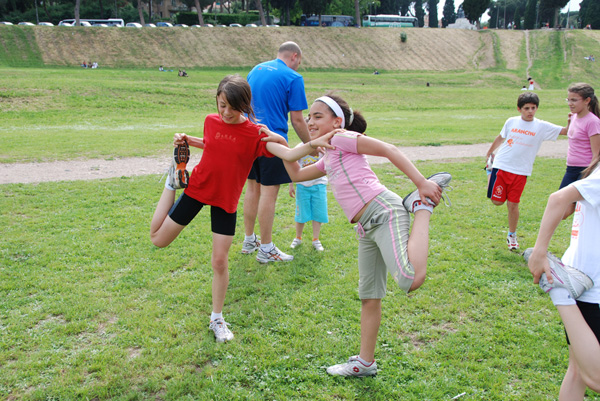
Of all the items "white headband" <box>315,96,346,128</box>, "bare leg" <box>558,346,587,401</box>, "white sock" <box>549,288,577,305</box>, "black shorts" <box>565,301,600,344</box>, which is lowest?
"bare leg" <box>558,346,587,401</box>

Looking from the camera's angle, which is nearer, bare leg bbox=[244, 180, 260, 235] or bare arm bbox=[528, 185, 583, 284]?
bare arm bbox=[528, 185, 583, 284]

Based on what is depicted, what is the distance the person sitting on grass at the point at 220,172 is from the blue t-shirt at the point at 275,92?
1.68 meters

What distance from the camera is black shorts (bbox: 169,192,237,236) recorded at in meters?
4.01

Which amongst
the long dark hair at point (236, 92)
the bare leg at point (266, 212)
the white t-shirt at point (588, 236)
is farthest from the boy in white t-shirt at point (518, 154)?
the long dark hair at point (236, 92)

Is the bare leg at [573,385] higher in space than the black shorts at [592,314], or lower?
lower

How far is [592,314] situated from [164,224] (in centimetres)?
324

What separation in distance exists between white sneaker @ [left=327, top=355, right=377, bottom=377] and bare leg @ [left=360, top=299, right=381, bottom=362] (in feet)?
0.20

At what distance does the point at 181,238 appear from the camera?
649 centimetres

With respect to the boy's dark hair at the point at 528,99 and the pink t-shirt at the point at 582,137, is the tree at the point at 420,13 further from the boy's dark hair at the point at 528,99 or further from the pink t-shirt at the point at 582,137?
the pink t-shirt at the point at 582,137

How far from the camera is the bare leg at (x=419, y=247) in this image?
2.99 m

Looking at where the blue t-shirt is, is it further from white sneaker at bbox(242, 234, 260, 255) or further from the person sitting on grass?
the person sitting on grass

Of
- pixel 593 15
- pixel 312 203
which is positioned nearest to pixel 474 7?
pixel 593 15

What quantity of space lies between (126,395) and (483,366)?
9.04ft

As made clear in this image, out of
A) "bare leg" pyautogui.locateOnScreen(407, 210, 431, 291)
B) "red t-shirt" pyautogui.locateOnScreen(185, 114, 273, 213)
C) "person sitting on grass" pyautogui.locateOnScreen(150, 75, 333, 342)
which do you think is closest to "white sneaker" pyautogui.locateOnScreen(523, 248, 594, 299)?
"bare leg" pyautogui.locateOnScreen(407, 210, 431, 291)
